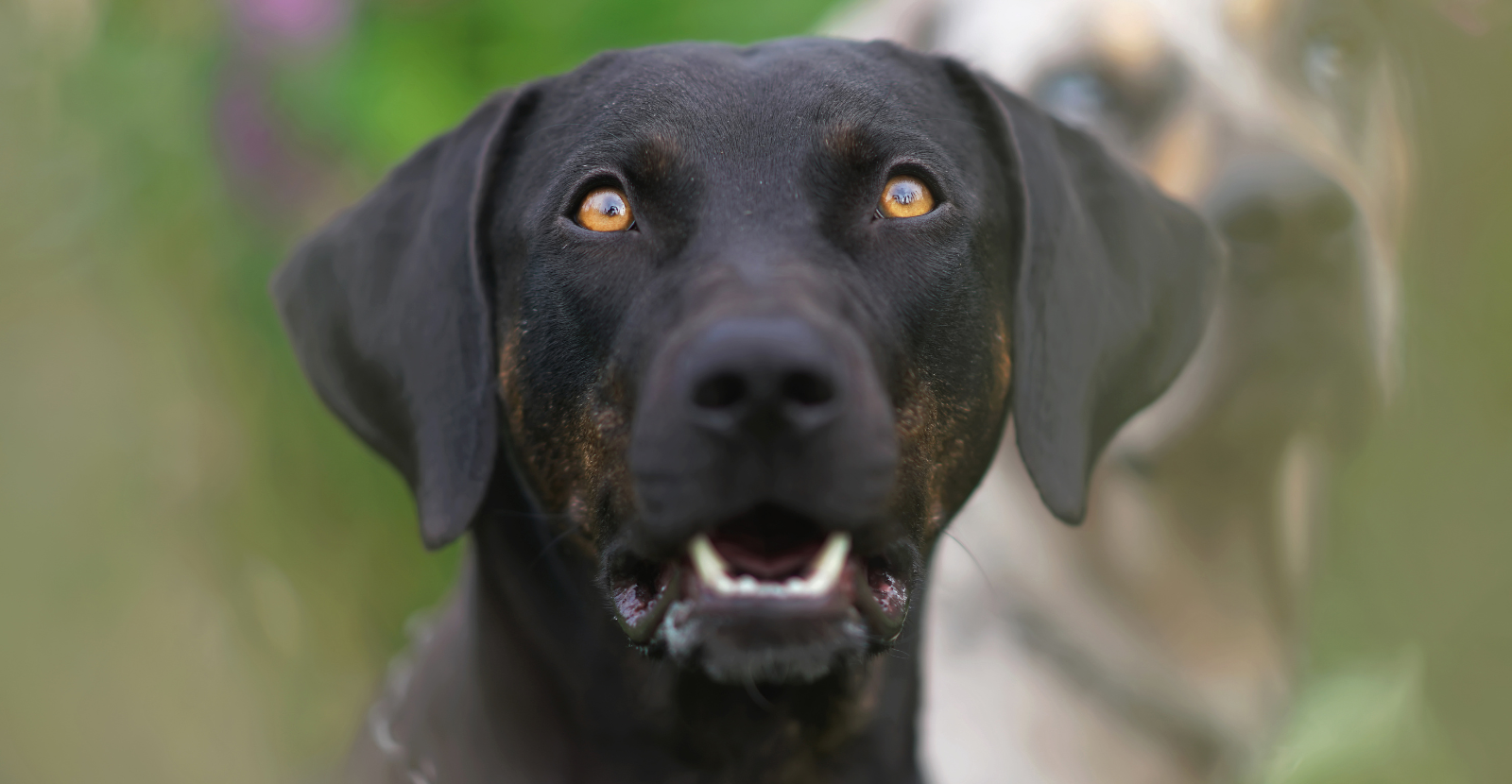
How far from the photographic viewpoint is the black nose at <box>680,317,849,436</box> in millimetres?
1834

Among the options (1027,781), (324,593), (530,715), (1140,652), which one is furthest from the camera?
(324,593)

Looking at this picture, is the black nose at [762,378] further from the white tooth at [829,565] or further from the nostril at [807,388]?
the white tooth at [829,565]

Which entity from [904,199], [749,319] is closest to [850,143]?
[904,199]

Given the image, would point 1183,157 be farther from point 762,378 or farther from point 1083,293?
point 762,378

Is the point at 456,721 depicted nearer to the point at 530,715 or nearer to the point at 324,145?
the point at 530,715

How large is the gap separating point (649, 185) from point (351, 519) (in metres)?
3.21

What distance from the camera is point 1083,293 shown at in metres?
2.67

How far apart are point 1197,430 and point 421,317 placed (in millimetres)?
2650

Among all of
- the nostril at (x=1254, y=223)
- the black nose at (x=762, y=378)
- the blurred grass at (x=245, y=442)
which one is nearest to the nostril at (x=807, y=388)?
the black nose at (x=762, y=378)

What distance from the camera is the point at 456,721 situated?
2658mm

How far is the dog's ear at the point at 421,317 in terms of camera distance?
8.17 ft

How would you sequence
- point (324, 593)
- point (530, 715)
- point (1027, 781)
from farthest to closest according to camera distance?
point (324, 593) < point (1027, 781) < point (530, 715)

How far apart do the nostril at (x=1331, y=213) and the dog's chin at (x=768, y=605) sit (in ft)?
7.56

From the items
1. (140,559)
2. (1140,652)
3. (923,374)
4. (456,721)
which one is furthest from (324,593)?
(923,374)
